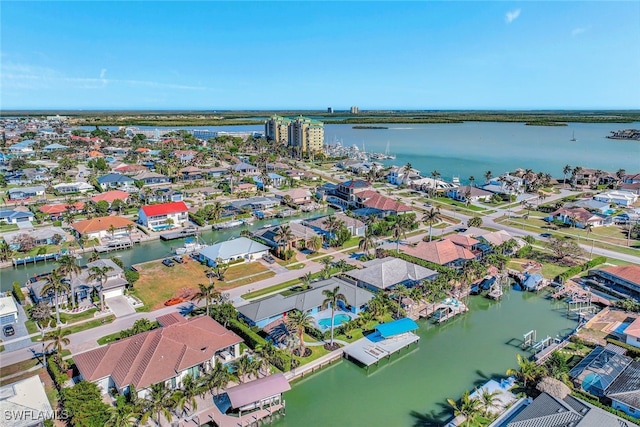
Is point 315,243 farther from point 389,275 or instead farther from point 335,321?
point 335,321

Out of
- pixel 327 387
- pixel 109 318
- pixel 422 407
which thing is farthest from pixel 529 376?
pixel 109 318

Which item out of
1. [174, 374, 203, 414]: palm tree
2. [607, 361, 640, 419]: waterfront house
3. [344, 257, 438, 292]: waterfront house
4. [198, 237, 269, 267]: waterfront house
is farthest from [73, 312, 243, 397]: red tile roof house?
[607, 361, 640, 419]: waterfront house

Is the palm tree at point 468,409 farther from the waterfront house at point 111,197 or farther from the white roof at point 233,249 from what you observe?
the waterfront house at point 111,197

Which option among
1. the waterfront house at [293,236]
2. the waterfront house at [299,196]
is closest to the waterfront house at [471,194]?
the waterfront house at [299,196]

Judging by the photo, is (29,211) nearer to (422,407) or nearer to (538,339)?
(422,407)

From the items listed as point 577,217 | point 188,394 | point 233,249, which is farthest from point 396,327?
point 577,217

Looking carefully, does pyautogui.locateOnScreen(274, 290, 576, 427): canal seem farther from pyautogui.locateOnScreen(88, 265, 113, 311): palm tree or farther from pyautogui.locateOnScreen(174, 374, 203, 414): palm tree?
pyautogui.locateOnScreen(88, 265, 113, 311): palm tree
